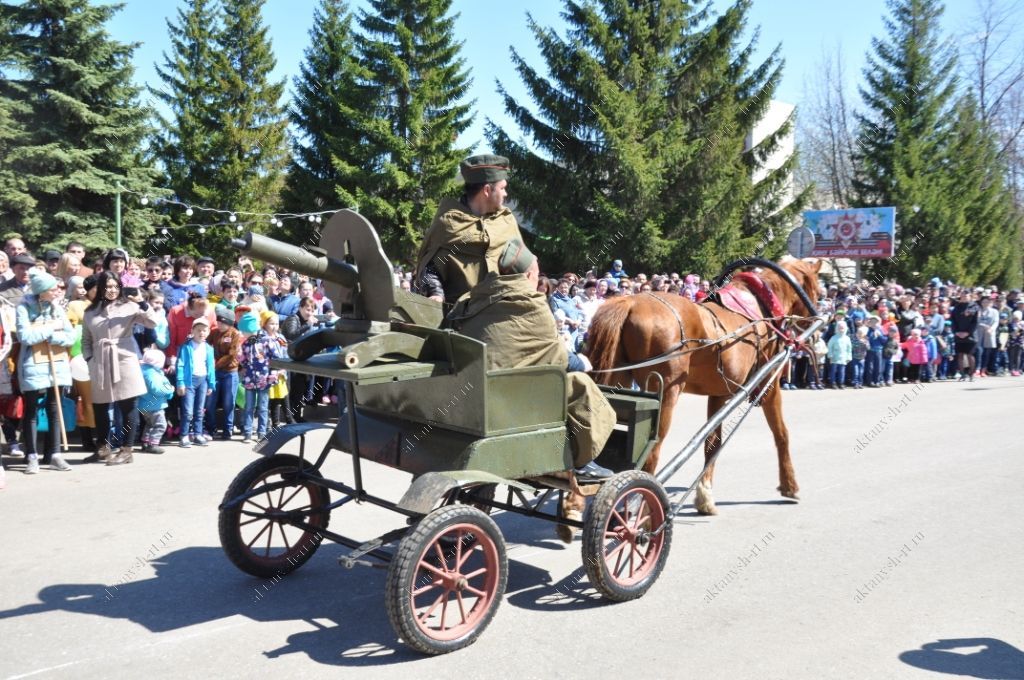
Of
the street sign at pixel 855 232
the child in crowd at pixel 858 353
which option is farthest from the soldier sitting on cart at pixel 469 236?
the street sign at pixel 855 232

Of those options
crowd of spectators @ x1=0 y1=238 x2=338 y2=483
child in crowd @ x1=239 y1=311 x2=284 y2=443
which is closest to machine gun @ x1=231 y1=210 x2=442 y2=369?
crowd of spectators @ x1=0 y1=238 x2=338 y2=483

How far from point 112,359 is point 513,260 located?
524 centimetres

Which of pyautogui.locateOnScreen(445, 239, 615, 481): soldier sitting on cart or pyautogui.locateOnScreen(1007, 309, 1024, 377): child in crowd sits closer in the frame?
pyautogui.locateOnScreen(445, 239, 615, 481): soldier sitting on cart

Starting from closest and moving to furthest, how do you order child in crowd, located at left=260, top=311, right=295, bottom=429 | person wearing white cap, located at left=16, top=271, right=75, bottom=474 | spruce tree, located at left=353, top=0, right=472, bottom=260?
person wearing white cap, located at left=16, top=271, right=75, bottom=474, child in crowd, located at left=260, top=311, right=295, bottom=429, spruce tree, located at left=353, top=0, right=472, bottom=260

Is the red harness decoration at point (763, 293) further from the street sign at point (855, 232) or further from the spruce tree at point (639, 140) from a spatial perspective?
the street sign at point (855, 232)

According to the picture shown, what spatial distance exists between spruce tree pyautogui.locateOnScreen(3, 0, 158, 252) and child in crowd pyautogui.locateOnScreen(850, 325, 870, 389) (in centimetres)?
2072

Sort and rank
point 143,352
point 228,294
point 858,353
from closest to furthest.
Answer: point 143,352 < point 228,294 < point 858,353

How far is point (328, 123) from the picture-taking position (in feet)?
106

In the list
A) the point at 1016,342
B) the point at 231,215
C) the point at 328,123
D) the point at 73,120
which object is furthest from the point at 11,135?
the point at 1016,342

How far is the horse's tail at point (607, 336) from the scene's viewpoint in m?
A: 6.14

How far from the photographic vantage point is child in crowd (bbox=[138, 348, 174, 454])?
8352 millimetres

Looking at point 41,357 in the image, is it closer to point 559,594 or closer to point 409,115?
point 559,594

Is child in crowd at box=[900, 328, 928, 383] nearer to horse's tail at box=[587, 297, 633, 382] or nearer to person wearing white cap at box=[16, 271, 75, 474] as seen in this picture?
horse's tail at box=[587, 297, 633, 382]

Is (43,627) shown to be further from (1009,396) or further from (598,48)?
(598,48)
